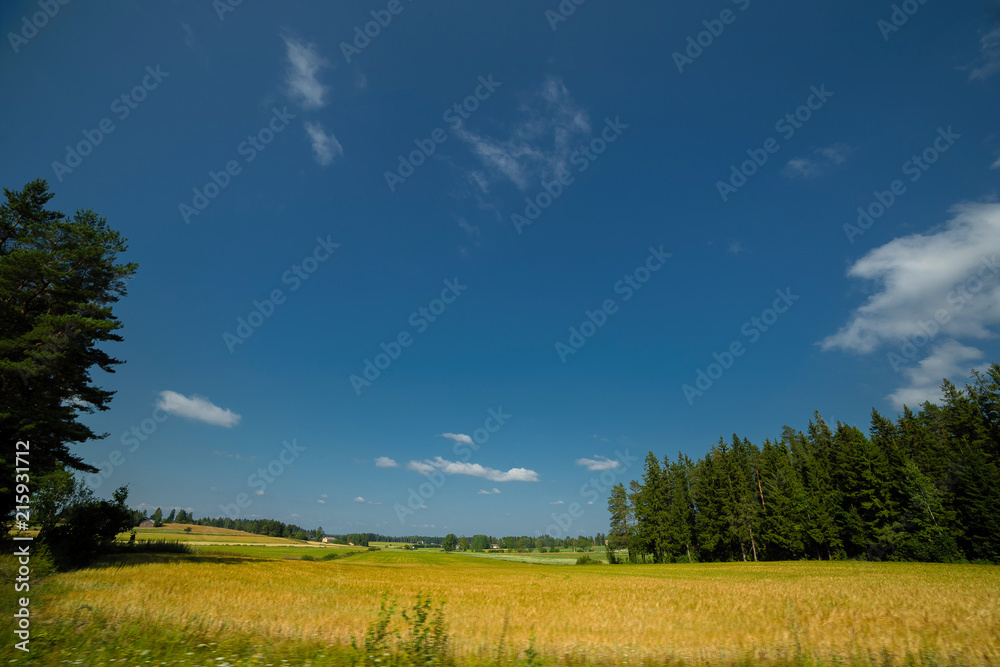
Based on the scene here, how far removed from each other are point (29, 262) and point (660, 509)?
81080 millimetres

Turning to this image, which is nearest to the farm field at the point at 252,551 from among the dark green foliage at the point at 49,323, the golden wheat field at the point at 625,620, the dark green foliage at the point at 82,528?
the dark green foliage at the point at 82,528

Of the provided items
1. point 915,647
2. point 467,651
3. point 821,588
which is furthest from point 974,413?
point 467,651

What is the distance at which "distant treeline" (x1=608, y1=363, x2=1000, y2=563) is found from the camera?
150ft

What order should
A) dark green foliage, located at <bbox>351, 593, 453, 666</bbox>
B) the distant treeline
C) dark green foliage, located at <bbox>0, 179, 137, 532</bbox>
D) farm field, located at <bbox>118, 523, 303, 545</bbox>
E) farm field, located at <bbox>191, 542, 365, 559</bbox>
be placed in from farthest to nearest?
farm field, located at <bbox>118, 523, 303, 545</bbox> → farm field, located at <bbox>191, 542, 365, 559</bbox> → the distant treeline → dark green foliage, located at <bbox>0, 179, 137, 532</bbox> → dark green foliage, located at <bbox>351, 593, 453, 666</bbox>

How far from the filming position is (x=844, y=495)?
56062 millimetres

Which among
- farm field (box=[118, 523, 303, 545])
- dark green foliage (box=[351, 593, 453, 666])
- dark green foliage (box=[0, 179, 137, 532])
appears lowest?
farm field (box=[118, 523, 303, 545])

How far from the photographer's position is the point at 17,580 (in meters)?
13.6

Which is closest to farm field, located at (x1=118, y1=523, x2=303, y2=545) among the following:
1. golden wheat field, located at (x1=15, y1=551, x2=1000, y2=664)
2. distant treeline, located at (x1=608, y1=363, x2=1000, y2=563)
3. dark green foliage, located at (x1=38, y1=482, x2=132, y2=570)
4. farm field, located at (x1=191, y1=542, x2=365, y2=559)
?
farm field, located at (x1=191, y1=542, x2=365, y2=559)

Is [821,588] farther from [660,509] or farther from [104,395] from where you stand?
[660,509]

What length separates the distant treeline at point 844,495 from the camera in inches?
1796

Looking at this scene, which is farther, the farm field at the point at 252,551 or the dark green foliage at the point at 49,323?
the farm field at the point at 252,551

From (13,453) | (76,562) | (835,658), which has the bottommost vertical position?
(76,562)

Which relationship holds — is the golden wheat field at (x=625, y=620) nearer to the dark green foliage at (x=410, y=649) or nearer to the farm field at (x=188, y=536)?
the dark green foliage at (x=410, y=649)

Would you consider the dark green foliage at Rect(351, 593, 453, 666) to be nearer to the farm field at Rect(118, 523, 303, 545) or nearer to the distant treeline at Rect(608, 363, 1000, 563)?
the distant treeline at Rect(608, 363, 1000, 563)
